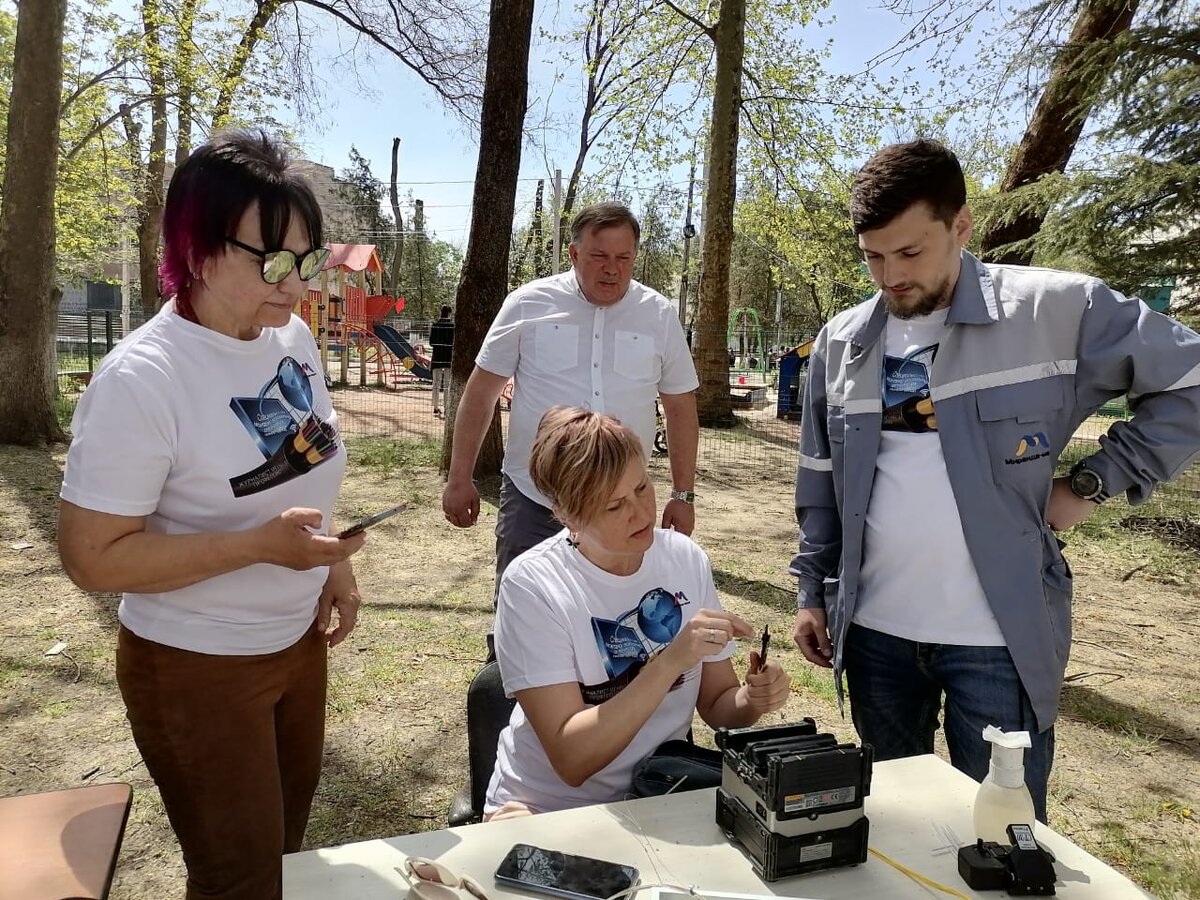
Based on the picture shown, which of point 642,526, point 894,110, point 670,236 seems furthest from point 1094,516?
point 670,236

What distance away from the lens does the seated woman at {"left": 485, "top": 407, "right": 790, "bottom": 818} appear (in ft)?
5.25

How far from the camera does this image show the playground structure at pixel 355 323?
1726 centimetres

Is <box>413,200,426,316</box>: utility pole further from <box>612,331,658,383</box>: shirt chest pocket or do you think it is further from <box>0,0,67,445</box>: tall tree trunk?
<box>612,331,658,383</box>: shirt chest pocket

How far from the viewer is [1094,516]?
7723 mm

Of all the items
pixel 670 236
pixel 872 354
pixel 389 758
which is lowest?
pixel 389 758

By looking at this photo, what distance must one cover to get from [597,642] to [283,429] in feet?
2.51

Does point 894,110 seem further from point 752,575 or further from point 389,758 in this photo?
point 389,758

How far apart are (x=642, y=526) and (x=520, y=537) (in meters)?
1.39

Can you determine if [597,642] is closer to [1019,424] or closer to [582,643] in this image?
[582,643]

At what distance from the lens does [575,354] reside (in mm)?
3197

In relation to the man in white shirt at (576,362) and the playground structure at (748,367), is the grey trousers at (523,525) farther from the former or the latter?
the playground structure at (748,367)

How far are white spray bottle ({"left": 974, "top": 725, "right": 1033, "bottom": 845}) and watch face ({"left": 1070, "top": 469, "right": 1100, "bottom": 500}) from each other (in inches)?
31.4

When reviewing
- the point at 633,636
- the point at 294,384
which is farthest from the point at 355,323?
the point at 633,636

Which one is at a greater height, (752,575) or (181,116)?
(181,116)
